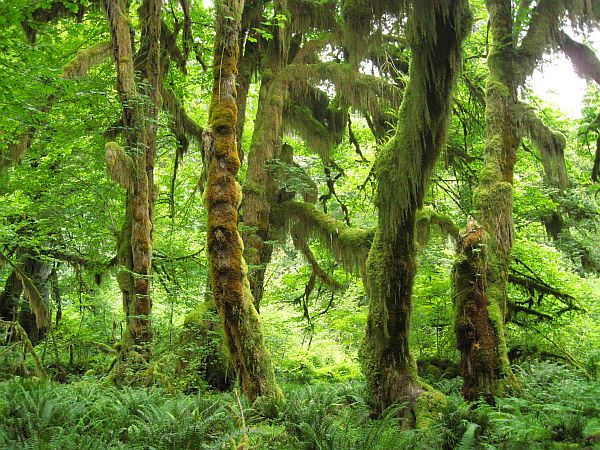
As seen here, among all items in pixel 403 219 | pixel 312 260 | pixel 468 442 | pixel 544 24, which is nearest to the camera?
pixel 468 442

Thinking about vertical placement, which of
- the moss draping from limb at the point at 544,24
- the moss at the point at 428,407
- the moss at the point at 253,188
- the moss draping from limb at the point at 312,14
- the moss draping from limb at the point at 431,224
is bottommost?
the moss at the point at 428,407

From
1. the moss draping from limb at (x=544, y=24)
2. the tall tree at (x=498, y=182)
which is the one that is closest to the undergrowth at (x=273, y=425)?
the tall tree at (x=498, y=182)

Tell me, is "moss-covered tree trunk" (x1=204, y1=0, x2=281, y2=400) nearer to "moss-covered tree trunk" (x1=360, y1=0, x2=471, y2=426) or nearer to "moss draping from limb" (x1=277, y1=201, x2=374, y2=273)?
"moss-covered tree trunk" (x1=360, y1=0, x2=471, y2=426)

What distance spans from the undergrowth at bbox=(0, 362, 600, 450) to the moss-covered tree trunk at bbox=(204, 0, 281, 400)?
469 millimetres

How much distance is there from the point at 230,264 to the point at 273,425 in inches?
74.0

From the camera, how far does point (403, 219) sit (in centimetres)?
636

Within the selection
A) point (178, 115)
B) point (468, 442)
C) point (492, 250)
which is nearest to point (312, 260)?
point (492, 250)

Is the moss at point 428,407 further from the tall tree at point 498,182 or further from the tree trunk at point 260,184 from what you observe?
the tree trunk at point 260,184

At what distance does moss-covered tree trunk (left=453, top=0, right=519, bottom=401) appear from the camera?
7234mm

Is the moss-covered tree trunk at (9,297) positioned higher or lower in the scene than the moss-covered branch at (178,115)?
lower

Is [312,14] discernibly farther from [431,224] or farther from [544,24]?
[431,224]

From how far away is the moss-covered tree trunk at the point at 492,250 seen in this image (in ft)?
23.7

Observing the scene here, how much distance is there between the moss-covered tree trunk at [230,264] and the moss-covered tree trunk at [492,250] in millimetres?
2973

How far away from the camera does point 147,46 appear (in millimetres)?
10211
